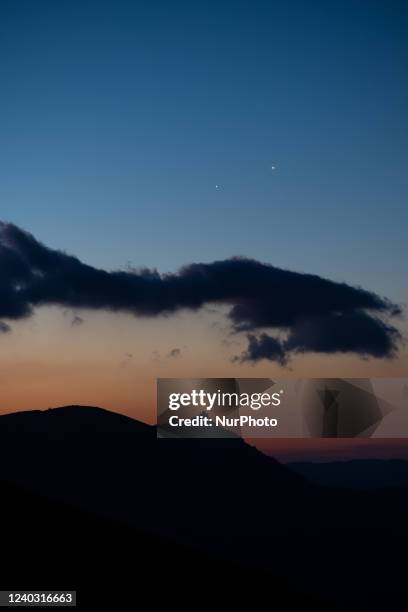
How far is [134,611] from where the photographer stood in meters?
29.7

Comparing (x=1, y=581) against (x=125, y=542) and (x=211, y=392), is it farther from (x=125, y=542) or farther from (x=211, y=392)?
(x=211, y=392)

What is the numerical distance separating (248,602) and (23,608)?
1463cm

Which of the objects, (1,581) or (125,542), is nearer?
(1,581)

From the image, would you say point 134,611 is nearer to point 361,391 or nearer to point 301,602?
point 301,602

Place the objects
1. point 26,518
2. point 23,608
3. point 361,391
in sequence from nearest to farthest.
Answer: point 23,608
point 26,518
point 361,391

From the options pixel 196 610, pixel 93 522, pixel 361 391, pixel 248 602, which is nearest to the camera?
pixel 196 610

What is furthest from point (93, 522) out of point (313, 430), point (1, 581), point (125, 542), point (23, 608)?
point (313, 430)

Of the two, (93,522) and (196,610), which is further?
(93,522)

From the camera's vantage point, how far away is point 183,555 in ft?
152

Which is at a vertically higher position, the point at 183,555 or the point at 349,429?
the point at 349,429

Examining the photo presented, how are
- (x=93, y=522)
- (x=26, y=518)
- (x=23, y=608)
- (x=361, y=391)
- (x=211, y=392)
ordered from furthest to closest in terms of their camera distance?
(x=361, y=391) < (x=211, y=392) < (x=93, y=522) < (x=26, y=518) < (x=23, y=608)

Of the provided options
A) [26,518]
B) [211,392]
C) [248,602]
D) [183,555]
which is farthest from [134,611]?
[211,392]

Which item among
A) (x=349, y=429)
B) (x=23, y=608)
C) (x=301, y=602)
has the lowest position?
(x=301, y=602)

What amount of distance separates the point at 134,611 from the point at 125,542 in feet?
48.5
